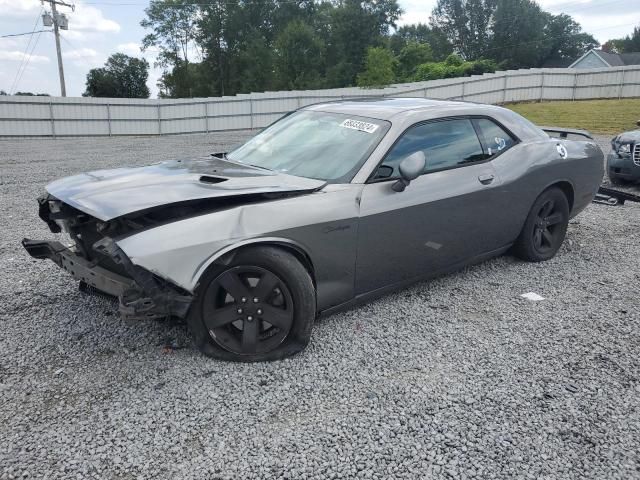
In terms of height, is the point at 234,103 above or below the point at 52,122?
above

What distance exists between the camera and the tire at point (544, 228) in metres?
4.78

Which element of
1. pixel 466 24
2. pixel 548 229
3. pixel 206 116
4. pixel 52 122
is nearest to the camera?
pixel 548 229

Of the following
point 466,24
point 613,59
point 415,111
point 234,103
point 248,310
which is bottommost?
point 248,310

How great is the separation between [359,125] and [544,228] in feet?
7.48

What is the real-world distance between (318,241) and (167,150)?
1291 centimetres

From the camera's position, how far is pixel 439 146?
4016 millimetres

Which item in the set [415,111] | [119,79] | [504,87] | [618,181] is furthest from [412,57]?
[415,111]

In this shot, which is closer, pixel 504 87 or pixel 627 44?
pixel 504 87

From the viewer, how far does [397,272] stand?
371 centimetres

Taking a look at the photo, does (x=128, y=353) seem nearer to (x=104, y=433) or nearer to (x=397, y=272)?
(x=104, y=433)

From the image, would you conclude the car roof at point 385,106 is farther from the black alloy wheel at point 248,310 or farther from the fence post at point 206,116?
the fence post at point 206,116

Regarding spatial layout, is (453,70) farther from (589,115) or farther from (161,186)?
(161,186)

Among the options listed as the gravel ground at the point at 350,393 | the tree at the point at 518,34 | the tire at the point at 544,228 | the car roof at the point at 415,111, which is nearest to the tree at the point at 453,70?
the tire at the point at 544,228

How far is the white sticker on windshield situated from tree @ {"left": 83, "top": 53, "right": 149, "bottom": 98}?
169 ft
